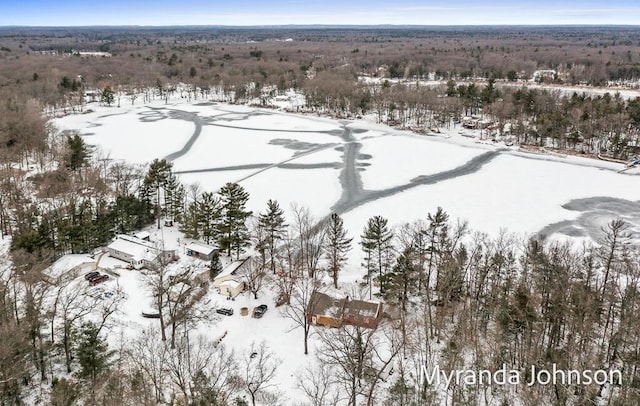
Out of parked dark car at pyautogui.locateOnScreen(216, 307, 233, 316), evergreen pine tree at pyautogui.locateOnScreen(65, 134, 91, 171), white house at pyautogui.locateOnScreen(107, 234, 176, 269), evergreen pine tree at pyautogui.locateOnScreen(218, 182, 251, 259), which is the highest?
evergreen pine tree at pyautogui.locateOnScreen(65, 134, 91, 171)

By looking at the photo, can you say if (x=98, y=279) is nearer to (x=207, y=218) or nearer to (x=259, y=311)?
(x=207, y=218)

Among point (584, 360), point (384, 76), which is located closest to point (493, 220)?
point (584, 360)

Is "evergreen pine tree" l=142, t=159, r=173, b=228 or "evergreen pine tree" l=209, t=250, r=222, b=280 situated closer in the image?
"evergreen pine tree" l=209, t=250, r=222, b=280

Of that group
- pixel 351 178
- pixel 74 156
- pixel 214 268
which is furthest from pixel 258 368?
pixel 74 156

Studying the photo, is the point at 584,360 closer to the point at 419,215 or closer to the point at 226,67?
the point at 419,215

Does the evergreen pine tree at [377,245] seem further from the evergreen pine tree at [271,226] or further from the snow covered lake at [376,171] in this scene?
the evergreen pine tree at [271,226]

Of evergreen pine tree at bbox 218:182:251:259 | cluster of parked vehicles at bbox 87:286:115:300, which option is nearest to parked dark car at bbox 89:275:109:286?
cluster of parked vehicles at bbox 87:286:115:300

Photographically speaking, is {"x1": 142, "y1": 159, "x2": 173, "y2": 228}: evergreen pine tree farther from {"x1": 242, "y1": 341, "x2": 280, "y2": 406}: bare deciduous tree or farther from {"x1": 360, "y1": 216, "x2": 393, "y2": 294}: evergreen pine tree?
{"x1": 242, "y1": 341, "x2": 280, "y2": 406}: bare deciduous tree
